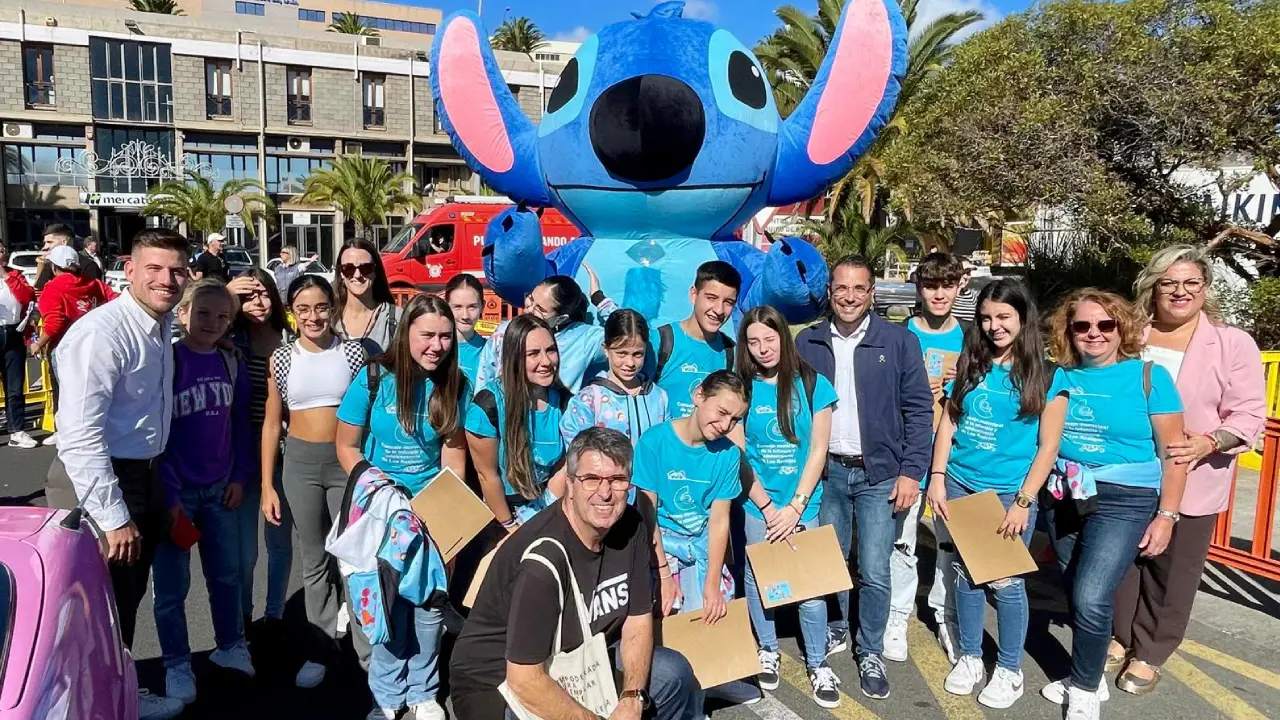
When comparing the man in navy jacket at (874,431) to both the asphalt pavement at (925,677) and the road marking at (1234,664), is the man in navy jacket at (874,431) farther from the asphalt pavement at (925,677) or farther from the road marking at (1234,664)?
the road marking at (1234,664)

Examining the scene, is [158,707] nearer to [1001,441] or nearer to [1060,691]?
[1001,441]

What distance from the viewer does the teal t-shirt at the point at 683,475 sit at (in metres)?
3.16

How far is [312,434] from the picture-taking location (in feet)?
11.3

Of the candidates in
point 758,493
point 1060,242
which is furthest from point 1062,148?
point 758,493

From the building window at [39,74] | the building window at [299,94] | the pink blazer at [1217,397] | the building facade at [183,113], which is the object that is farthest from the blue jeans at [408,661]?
the building window at [39,74]

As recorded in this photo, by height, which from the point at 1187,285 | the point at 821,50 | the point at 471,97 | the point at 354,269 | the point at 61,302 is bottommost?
the point at 61,302

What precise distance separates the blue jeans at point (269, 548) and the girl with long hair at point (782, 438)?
1916 millimetres

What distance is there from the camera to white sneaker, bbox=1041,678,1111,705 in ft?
11.6

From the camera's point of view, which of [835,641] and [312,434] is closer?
[312,434]

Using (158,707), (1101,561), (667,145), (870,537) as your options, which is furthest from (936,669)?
(158,707)

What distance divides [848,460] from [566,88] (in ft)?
9.67

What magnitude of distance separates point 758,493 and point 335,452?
5.22 ft

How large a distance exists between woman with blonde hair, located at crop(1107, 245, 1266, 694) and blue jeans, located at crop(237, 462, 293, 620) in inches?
137

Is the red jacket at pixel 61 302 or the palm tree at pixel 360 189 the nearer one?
the red jacket at pixel 61 302
